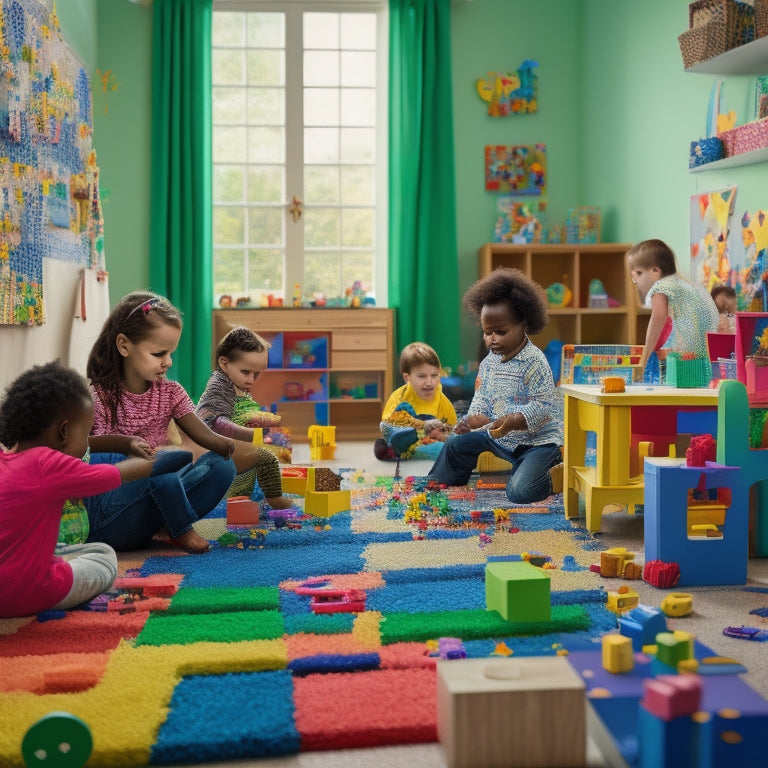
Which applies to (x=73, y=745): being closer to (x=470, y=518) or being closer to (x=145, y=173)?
(x=470, y=518)

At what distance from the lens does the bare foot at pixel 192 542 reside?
2736mm

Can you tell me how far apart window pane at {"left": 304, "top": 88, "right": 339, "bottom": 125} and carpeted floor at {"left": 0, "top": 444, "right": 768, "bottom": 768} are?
433cm

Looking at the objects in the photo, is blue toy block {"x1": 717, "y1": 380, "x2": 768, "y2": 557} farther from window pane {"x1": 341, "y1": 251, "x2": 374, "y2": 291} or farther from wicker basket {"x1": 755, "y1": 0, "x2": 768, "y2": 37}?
window pane {"x1": 341, "y1": 251, "x2": 374, "y2": 291}

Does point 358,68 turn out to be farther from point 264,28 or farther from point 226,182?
point 226,182

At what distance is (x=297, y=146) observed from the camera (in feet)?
21.6

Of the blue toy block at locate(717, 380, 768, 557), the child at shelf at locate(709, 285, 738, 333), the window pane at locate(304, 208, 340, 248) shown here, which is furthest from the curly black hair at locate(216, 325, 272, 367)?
the window pane at locate(304, 208, 340, 248)

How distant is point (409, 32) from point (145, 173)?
2019 millimetres

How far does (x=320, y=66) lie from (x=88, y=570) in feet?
16.8

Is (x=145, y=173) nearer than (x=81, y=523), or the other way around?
(x=81, y=523)

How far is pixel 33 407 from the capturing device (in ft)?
6.93

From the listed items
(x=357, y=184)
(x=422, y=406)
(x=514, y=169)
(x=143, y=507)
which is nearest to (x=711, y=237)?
(x=422, y=406)

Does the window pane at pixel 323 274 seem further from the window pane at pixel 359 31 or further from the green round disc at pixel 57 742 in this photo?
the green round disc at pixel 57 742

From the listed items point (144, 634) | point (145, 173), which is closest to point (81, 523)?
point (144, 634)

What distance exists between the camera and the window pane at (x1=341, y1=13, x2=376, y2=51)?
6.59 meters
